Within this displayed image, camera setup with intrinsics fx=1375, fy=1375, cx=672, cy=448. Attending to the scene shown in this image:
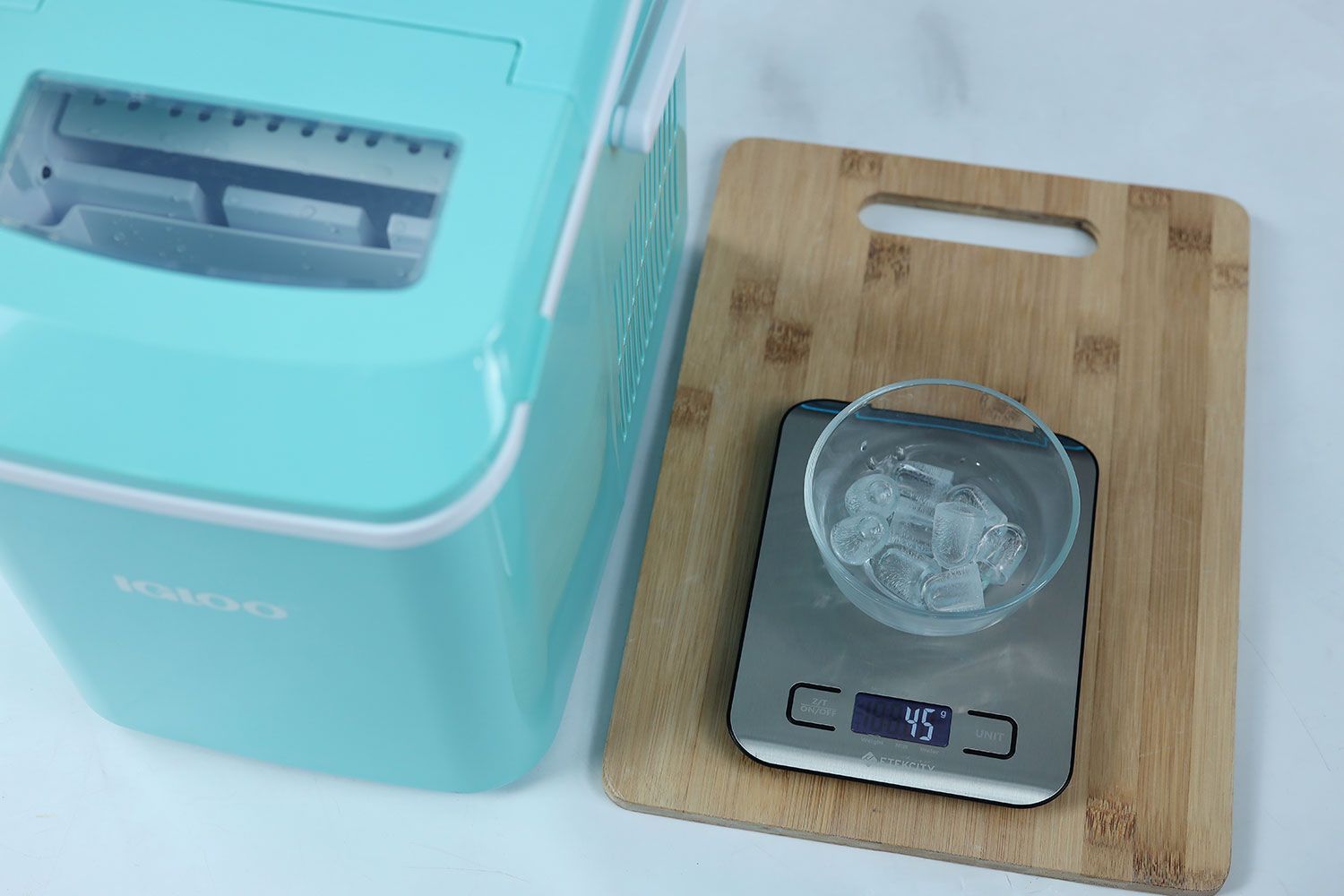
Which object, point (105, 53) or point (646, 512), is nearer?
point (105, 53)

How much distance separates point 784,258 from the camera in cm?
106

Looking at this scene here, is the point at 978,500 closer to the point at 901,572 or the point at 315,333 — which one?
the point at 901,572

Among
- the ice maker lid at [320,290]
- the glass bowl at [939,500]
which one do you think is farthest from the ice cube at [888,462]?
the ice maker lid at [320,290]

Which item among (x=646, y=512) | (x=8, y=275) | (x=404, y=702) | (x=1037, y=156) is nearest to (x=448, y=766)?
(x=404, y=702)

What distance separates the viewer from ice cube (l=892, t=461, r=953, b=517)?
3.06ft

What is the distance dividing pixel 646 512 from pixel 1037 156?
1.50 feet

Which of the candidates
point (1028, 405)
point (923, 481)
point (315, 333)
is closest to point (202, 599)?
point (315, 333)

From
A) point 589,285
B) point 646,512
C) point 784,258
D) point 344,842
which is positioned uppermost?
point 589,285

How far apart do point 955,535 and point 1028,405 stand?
0.16m

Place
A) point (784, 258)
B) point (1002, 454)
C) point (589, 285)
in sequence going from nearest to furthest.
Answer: point (589, 285) < point (1002, 454) < point (784, 258)

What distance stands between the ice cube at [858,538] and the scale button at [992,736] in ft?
0.40

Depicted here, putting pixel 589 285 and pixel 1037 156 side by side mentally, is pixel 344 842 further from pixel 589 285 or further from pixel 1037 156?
pixel 1037 156

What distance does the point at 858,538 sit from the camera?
0.90 metres

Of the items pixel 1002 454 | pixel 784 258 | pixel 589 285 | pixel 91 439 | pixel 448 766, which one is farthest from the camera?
pixel 784 258
